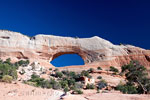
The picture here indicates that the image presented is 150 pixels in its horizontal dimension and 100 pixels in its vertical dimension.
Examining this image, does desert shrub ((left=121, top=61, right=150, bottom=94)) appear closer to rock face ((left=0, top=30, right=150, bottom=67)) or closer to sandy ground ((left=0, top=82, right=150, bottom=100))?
sandy ground ((left=0, top=82, right=150, bottom=100))

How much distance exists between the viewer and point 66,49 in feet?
138

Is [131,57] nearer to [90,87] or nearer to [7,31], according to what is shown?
[90,87]

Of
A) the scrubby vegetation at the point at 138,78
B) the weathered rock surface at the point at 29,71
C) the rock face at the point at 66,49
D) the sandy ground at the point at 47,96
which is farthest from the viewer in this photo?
the rock face at the point at 66,49

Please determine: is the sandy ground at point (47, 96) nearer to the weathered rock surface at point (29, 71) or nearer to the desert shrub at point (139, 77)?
the desert shrub at point (139, 77)

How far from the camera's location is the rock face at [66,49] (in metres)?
39.0

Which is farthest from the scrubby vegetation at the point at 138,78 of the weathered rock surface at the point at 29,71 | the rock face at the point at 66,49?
the rock face at the point at 66,49

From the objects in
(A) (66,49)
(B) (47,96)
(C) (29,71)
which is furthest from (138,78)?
(A) (66,49)

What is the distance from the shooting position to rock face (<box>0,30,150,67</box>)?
39000 mm

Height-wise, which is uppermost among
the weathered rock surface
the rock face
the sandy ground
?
the rock face

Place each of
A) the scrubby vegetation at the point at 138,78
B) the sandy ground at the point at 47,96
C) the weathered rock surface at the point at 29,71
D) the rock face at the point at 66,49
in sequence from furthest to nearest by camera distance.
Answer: the rock face at the point at 66,49 → the weathered rock surface at the point at 29,71 → the scrubby vegetation at the point at 138,78 → the sandy ground at the point at 47,96

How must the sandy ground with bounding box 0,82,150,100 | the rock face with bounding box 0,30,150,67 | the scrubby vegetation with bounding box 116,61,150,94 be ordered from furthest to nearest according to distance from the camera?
the rock face with bounding box 0,30,150,67 → the scrubby vegetation with bounding box 116,61,150,94 → the sandy ground with bounding box 0,82,150,100

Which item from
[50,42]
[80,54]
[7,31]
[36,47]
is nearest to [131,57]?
[80,54]

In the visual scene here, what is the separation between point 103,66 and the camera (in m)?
37.4

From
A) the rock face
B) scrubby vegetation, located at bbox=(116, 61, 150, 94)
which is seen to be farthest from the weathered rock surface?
scrubby vegetation, located at bbox=(116, 61, 150, 94)
